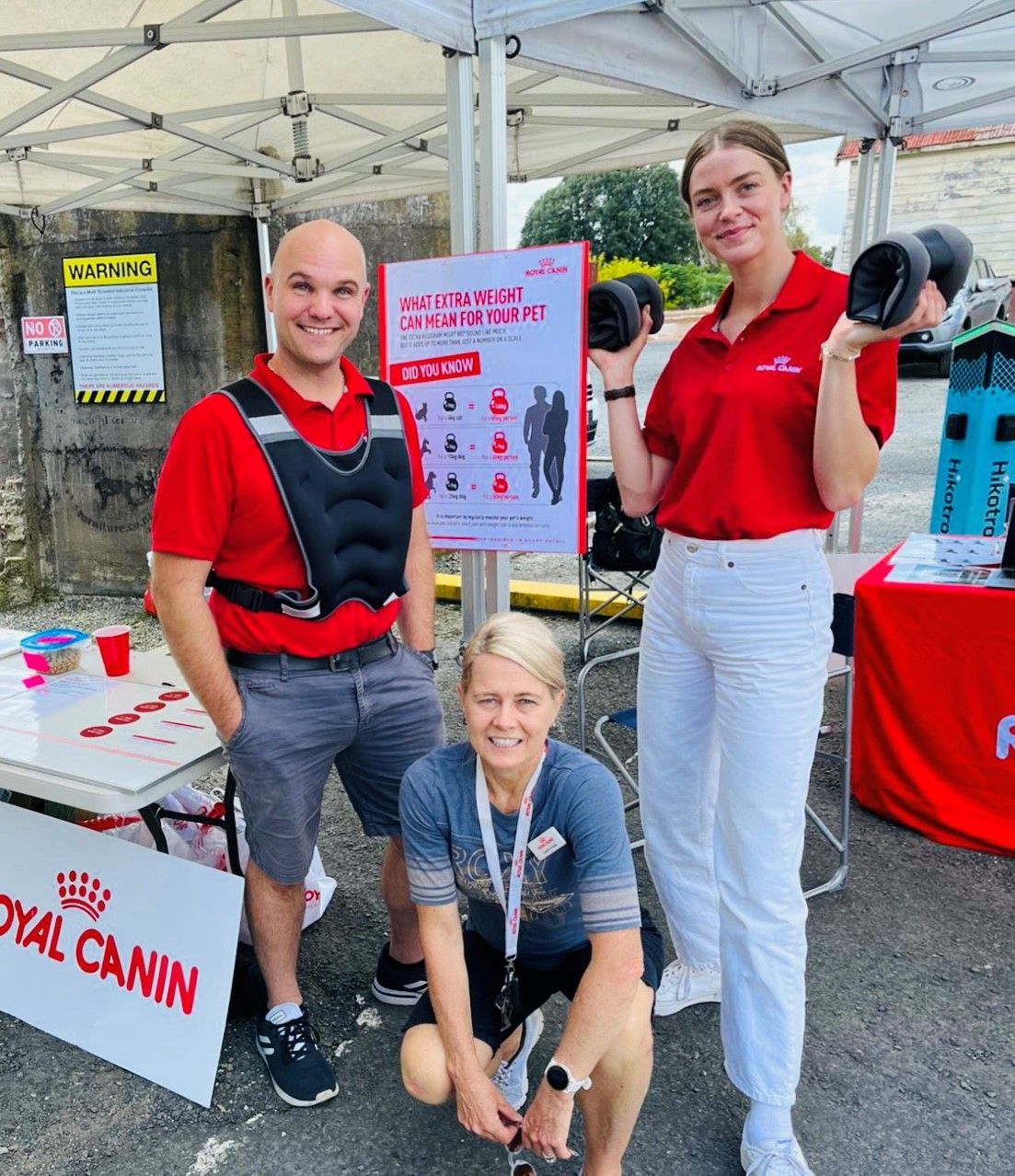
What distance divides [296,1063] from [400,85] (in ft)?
13.9

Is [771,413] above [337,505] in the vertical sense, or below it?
above

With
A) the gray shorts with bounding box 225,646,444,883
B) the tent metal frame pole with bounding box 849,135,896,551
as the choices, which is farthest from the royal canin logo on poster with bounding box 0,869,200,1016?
the tent metal frame pole with bounding box 849,135,896,551

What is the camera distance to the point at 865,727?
317 cm

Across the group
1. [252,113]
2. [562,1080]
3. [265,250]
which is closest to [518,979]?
[562,1080]

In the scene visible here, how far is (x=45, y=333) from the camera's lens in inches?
238

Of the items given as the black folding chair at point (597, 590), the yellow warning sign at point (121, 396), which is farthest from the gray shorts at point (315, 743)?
the yellow warning sign at point (121, 396)

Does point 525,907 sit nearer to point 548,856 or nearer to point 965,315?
point 548,856

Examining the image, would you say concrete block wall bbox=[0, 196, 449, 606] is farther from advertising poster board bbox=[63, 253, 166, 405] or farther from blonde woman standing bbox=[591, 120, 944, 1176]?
blonde woman standing bbox=[591, 120, 944, 1176]

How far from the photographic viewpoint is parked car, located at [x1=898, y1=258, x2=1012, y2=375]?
1301cm

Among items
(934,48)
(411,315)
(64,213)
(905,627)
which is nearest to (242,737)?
(411,315)

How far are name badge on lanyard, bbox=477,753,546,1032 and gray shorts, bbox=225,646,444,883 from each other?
0.39m

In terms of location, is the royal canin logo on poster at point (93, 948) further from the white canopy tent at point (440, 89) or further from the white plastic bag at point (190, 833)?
the white canopy tent at point (440, 89)

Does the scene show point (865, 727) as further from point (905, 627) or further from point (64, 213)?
point (64, 213)

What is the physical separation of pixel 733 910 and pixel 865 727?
5.37 ft
